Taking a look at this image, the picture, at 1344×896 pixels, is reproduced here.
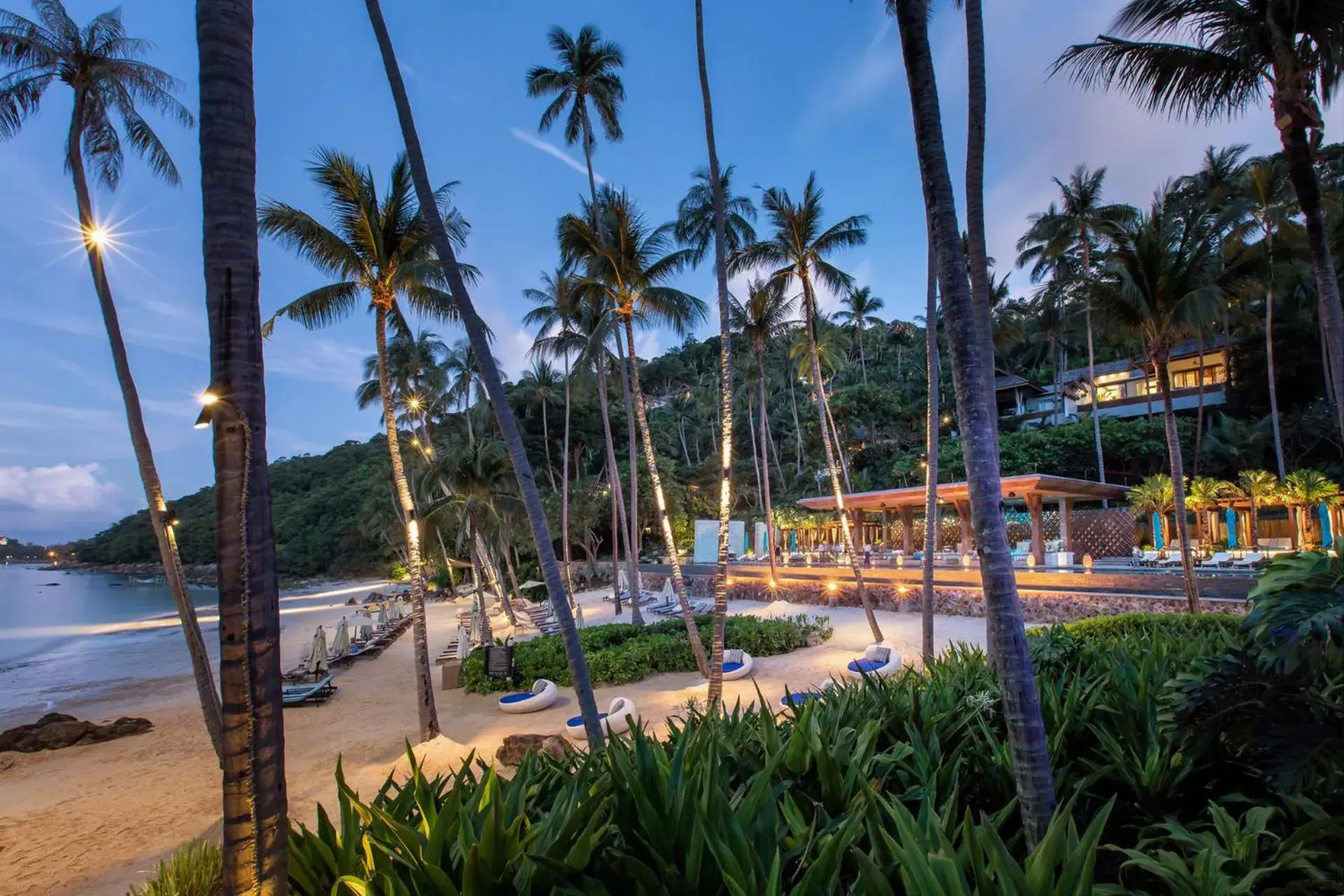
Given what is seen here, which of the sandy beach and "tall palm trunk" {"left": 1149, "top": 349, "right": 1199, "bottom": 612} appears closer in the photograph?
the sandy beach

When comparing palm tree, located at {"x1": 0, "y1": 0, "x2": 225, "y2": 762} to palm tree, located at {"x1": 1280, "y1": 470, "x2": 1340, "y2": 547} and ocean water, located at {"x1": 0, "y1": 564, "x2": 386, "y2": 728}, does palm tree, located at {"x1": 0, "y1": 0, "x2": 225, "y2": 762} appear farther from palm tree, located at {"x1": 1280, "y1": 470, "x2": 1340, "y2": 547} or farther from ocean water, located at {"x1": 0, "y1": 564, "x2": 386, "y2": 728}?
palm tree, located at {"x1": 1280, "y1": 470, "x2": 1340, "y2": 547}

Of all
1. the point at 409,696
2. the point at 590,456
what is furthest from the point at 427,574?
the point at 409,696

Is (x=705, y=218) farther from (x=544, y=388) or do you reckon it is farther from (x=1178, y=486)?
(x=544, y=388)

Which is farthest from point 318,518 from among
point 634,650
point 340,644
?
point 634,650

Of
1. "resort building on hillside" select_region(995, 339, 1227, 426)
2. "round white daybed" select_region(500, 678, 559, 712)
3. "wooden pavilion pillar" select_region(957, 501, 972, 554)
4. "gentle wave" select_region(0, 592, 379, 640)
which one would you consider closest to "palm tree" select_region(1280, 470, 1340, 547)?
"wooden pavilion pillar" select_region(957, 501, 972, 554)

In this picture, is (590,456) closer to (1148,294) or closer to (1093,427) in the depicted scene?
(1093,427)

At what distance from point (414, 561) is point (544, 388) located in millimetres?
22533

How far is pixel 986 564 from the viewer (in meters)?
2.97

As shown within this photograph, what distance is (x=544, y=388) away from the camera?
106ft

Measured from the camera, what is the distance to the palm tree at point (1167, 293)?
1131cm

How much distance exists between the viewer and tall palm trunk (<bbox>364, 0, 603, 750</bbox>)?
5.86 metres

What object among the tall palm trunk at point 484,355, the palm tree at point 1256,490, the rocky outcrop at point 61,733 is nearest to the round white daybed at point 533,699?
the tall palm trunk at point 484,355

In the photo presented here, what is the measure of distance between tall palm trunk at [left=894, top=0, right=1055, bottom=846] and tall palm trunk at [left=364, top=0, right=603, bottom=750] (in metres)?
3.75

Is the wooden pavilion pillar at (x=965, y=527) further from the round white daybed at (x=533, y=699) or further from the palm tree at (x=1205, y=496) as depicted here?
the round white daybed at (x=533, y=699)
